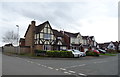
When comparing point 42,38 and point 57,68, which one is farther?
point 42,38

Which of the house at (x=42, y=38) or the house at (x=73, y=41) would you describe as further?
the house at (x=73, y=41)

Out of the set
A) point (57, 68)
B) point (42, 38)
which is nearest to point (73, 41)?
point (42, 38)

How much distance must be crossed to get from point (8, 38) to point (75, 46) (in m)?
34.6

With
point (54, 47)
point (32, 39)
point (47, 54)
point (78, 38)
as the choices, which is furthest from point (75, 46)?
point (47, 54)

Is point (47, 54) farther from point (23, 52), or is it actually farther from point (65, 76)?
point (65, 76)

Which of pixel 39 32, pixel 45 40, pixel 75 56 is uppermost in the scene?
pixel 39 32

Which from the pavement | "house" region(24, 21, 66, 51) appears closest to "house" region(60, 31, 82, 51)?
"house" region(24, 21, 66, 51)

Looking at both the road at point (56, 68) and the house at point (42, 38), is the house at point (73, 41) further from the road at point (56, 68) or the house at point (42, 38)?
the road at point (56, 68)

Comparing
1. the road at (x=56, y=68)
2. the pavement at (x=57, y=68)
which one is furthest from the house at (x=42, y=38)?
the road at (x=56, y=68)

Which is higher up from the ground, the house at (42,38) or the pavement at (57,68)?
the house at (42,38)

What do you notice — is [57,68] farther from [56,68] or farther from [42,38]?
[42,38]

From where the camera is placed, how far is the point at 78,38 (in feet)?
144

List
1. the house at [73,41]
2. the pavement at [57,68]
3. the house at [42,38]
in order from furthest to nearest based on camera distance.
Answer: the house at [73,41], the house at [42,38], the pavement at [57,68]

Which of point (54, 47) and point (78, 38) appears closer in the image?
point (54, 47)
